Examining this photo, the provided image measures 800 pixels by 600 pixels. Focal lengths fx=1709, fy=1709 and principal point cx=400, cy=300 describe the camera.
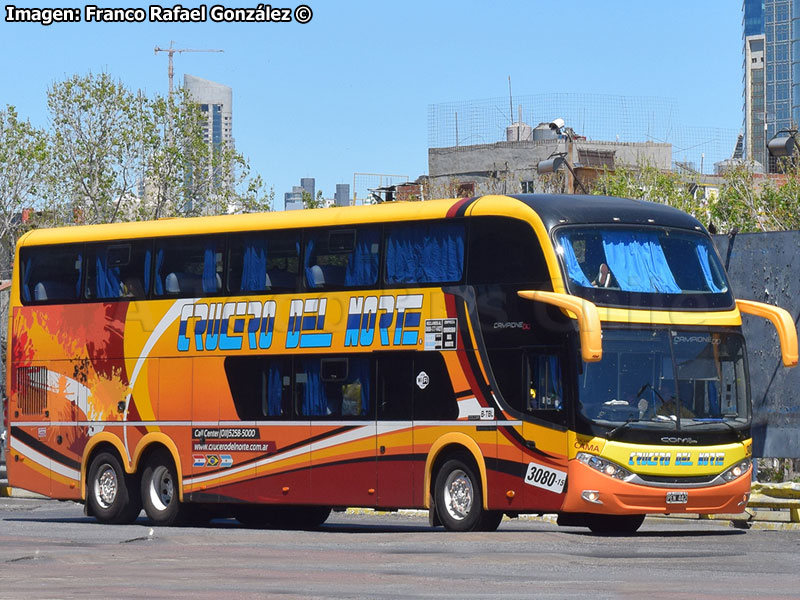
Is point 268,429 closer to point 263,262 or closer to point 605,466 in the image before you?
point 263,262

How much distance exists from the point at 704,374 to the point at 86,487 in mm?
10235

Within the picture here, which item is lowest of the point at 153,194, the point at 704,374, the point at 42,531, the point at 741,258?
the point at 42,531

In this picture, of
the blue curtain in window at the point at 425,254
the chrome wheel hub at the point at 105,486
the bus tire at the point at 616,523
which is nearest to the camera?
the blue curtain in window at the point at 425,254

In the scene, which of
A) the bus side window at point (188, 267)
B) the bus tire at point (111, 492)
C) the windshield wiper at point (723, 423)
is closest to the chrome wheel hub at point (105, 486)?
the bus tire at point (111, 492)

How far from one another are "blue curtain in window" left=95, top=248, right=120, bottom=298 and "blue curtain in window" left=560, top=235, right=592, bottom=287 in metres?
8.06

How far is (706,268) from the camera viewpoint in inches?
805

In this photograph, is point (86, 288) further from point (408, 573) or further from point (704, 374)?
point (408, 573)

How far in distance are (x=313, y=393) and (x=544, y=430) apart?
396 centimetres

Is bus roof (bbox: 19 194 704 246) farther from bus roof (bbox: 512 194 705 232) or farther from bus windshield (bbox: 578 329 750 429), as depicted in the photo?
bus windshield (bbox: 578 329 750 429)

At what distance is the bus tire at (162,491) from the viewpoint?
24.6m

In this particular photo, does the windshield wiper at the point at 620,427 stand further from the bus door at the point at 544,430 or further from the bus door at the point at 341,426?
the bus door at the point at 341,426

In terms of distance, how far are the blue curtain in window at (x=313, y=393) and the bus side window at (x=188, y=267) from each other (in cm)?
197

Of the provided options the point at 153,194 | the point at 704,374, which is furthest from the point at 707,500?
the point at 153,194

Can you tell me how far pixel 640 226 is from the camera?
20281mm
